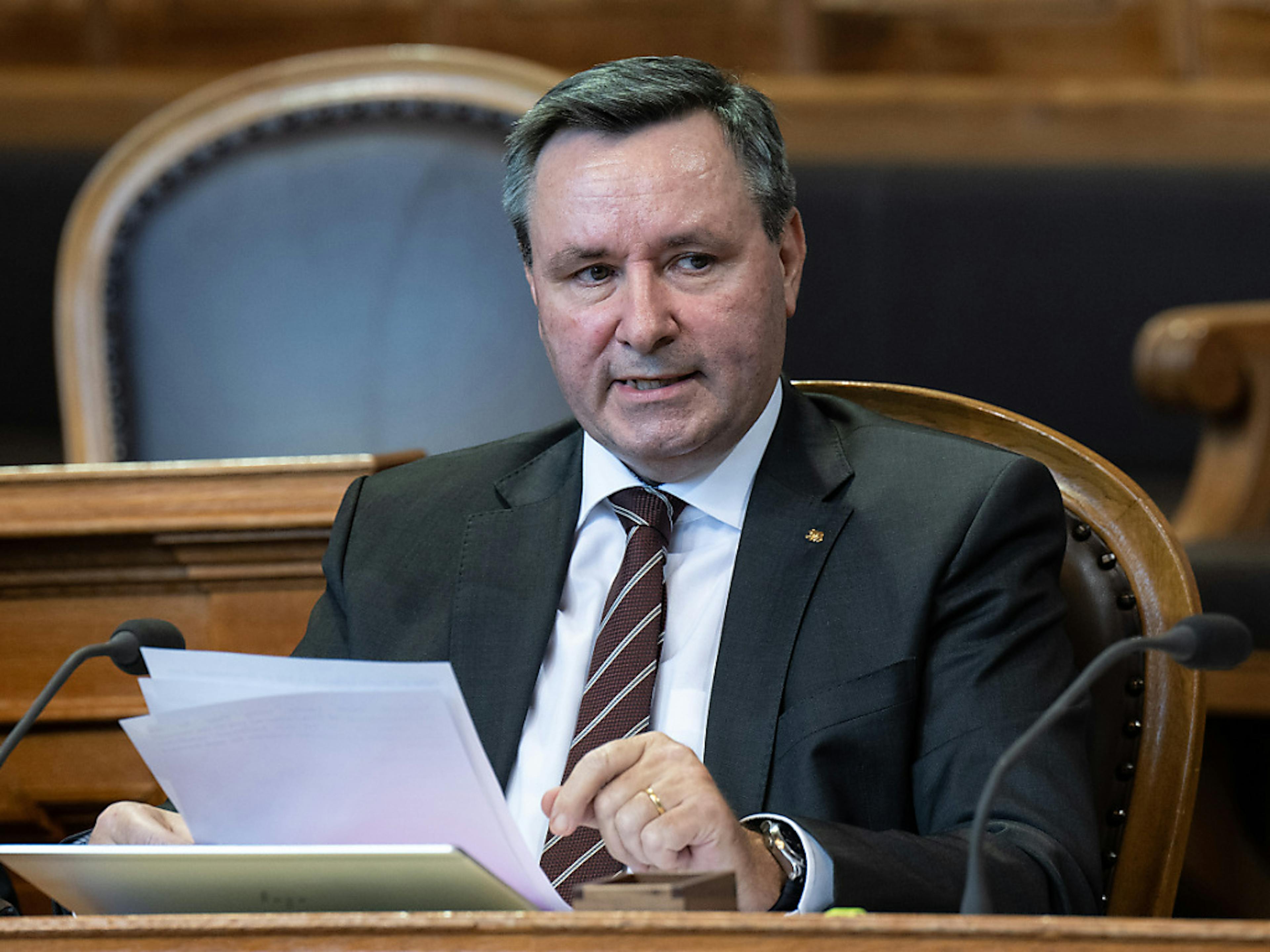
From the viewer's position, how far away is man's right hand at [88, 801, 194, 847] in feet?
3.96

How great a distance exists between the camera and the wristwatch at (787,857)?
1.13 m

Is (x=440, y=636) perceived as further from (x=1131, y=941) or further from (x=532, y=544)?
(x=1131, y=941)

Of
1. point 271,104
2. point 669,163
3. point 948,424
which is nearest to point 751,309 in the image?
point 669,163

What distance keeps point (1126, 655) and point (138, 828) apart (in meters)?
0.75

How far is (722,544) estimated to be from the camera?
1.52m

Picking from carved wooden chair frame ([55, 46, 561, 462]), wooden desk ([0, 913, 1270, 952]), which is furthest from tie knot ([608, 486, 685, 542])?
carved wooden chair frame ([55, 46, 561, 462])

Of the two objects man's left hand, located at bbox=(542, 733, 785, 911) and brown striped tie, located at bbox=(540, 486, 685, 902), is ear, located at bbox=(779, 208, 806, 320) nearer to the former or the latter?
brown striped tie, located at bbox=(540, 486, 685, 902)

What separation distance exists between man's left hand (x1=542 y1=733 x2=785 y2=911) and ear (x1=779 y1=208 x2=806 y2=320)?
0.64 m

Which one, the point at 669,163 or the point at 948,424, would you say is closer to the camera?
the point at 669,163

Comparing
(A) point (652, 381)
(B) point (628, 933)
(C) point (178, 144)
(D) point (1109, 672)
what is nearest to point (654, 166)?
(A) point (652, 381)

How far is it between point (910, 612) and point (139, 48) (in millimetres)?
2651

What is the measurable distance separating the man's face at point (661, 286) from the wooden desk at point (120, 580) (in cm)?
35

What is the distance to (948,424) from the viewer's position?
64.0 inches

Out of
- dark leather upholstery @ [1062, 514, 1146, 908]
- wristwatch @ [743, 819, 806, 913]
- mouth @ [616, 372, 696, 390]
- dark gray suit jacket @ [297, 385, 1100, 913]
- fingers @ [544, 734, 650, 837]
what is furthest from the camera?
mouth @ [616, 372, 696, 390]
